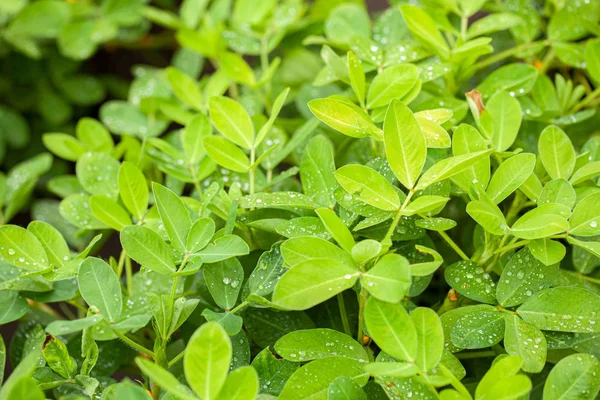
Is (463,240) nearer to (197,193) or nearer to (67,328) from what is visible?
(197,193)

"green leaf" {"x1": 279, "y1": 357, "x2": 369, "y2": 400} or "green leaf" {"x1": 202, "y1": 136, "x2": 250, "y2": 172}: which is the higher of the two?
"green leaf" {"x1": 202, "y1": 136, "x2": 250, "y2": 172}

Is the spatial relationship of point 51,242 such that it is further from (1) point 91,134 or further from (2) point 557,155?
(2) point 557,155

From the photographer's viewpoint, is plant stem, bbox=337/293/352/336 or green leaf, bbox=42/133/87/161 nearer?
plant stem, bbox=337/293/352/336

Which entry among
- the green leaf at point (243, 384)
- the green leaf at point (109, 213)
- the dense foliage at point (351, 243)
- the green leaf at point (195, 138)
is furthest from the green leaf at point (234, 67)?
the green leaf at point (243, 384)

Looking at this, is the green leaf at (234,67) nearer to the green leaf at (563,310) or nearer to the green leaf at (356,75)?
the green leaf at (356,75)

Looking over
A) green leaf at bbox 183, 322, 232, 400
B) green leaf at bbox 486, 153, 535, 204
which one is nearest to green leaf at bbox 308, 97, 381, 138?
green leaf at bbox 486, 153, 535, 204

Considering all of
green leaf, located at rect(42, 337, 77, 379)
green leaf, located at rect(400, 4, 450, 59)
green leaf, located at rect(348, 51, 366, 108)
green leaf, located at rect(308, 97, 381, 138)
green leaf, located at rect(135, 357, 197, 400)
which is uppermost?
green leaf, located at rect(400, 4, 450, 59)

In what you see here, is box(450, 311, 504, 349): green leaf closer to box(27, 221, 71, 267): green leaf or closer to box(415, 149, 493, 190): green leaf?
box(415, 149, 493, 190): green leaf
